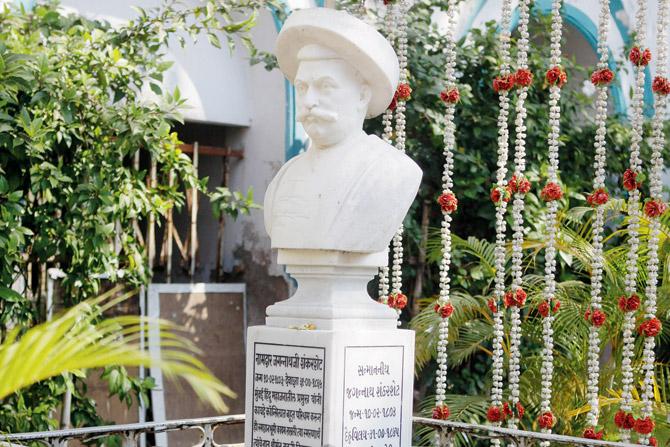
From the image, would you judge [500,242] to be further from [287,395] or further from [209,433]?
[209,433]

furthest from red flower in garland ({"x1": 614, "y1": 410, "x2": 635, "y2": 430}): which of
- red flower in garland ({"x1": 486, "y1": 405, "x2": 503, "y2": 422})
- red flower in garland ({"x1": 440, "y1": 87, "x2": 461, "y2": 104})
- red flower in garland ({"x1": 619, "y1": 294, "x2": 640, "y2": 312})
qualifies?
red flower in garland ({"x1": 440, "y1": 87, "x2": 461, "y2": 104})

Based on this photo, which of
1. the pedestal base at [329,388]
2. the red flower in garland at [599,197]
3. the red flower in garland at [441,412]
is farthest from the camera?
the red flower in garland at [441,412]

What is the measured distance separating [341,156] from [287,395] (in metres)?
0.92

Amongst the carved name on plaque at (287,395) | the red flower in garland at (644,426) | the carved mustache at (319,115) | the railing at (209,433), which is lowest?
the railing at (209,433)

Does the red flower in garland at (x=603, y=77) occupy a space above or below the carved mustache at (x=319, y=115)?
above

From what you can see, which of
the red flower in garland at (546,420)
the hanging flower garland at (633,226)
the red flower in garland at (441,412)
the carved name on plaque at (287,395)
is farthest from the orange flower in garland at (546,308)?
the carved name on plaque at (287,395)

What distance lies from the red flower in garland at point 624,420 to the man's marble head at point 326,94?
161 cm

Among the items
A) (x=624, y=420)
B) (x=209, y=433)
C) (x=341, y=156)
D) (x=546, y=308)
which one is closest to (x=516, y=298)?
(x=546, y=308)

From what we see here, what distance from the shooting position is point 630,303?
4410mm

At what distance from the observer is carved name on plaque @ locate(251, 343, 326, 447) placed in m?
3.92

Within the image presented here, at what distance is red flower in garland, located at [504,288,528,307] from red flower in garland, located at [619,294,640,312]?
452 mm

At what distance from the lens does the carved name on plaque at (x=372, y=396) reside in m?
3.95

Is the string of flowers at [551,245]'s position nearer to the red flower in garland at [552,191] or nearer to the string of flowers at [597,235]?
the red flower in garland at [552,191]

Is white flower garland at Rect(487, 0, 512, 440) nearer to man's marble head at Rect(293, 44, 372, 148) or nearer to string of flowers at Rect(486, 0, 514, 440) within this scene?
string of flowers at Rect(486, 0, 514, 440)
